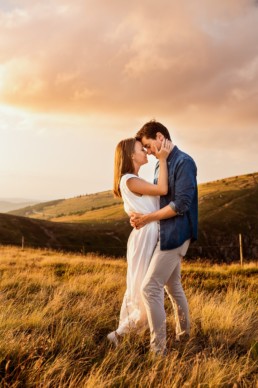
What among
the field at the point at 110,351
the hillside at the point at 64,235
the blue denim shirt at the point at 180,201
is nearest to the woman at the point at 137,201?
the blue denim shirt at the point at 180,201

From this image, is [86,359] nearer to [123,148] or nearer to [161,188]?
[161,188]

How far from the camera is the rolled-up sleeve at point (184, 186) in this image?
439 centimetres

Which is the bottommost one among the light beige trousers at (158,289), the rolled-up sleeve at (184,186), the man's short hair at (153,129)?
the light beige trousers at (158,289)

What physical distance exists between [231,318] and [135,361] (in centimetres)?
207

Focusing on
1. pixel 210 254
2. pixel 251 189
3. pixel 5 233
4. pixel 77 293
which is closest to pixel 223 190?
pixel 251 189

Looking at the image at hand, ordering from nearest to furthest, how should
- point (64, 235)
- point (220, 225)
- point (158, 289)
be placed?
point (158, 289)
point (64, 235)
point (220, 225)

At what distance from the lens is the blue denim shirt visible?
4410mm

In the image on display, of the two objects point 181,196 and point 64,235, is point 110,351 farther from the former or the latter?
point 64,235

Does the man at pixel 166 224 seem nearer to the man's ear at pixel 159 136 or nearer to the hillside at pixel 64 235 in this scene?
the man's ear at pixel 159 136

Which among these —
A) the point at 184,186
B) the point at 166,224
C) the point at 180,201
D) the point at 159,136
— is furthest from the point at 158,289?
the point at 159,136

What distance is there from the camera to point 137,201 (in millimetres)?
4711

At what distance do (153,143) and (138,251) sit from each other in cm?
119

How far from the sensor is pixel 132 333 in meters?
4.84

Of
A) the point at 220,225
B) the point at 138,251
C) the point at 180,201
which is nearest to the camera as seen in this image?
the point at 180,201
